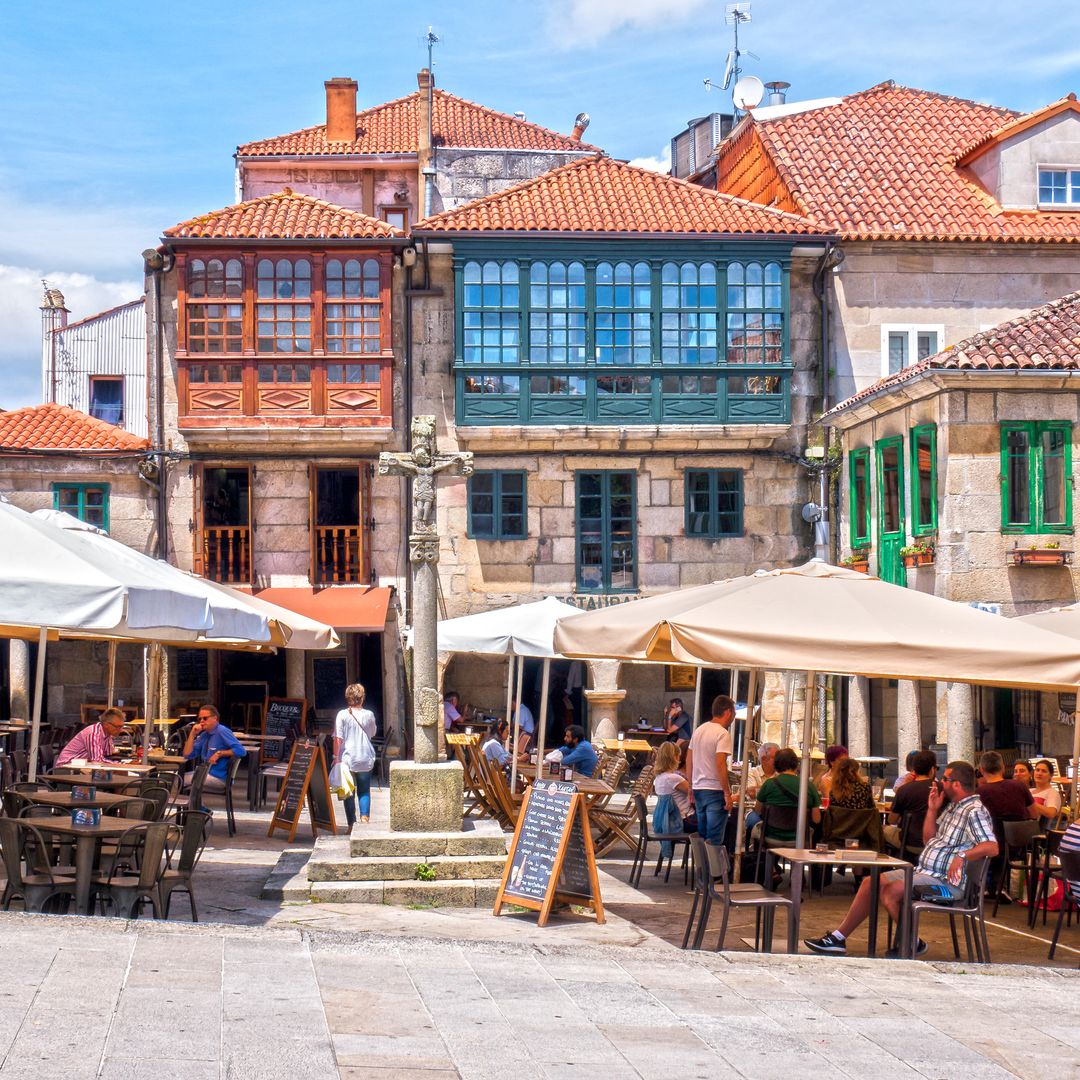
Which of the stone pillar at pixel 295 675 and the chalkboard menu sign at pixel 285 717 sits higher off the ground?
the stone pillar at pixel 295 675

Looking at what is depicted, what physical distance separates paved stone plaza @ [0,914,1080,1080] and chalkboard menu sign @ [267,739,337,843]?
6.84m

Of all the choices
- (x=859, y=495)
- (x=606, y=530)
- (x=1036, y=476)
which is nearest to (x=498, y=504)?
(x=606, y=530)

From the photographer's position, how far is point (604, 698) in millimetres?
25484

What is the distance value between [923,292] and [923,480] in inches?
220

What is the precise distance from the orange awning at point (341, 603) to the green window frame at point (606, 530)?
337 centimetres

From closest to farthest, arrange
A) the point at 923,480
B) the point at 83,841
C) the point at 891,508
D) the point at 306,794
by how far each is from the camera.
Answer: the point at 83,841, the point at 306,794, the point at 923,480, the point at 891,508

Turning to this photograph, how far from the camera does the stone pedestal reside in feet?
39.7

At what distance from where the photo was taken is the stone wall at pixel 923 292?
26.1 m

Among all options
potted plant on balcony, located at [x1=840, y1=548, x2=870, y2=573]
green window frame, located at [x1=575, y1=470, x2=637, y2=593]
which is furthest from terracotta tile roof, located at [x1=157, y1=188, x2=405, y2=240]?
potted plant on balcony, located at [x1=840, y1=548, x2=870, y2=573]

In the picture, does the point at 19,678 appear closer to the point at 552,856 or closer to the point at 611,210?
the point at 611,210

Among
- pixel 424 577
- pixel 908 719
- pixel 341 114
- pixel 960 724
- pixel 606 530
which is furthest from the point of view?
pixel 341 114

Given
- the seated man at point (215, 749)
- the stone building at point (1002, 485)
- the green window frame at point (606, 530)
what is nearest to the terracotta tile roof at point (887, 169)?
the stone building at point (1002, 485)

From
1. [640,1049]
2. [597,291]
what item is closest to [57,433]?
[597,291]

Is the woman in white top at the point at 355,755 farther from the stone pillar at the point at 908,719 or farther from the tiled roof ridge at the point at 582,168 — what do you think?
the tiled roof ridge at the point at 582,168
